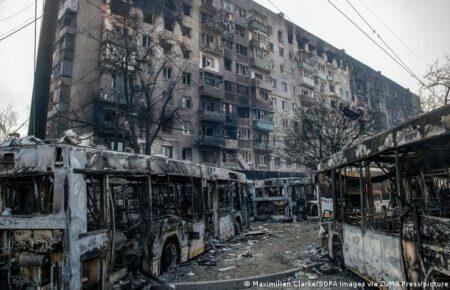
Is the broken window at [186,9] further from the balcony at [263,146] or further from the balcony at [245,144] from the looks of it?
the balcony at [263,146]

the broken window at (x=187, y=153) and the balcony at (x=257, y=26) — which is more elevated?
the balcony at (x=257, y=26)

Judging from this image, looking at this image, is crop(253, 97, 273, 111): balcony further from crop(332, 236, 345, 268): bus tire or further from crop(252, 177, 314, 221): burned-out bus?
crop(332, 236, 345, 268): bus tire

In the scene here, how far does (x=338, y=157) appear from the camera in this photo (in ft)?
27.8

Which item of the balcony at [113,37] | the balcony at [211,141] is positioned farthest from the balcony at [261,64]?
the balcony at [113,37]

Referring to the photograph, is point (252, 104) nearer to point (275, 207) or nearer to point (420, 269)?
point (275, 207)

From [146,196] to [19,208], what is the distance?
8.63 ft

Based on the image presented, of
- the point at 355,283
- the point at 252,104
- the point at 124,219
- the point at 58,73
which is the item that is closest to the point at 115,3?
the point at 58,73

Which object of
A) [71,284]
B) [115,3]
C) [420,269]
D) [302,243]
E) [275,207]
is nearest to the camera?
[420,269]

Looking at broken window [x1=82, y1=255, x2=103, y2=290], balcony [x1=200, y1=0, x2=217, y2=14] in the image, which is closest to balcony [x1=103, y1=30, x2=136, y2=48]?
balcony [x1=200, y1=0, x2=217, y2=14]

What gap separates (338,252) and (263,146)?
105 ft

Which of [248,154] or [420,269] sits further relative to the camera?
[248,154]

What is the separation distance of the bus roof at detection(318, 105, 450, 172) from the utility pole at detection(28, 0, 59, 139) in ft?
25.2

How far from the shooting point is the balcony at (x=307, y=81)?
49.7 m

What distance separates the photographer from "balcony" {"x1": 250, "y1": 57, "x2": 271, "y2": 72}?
141 ft
